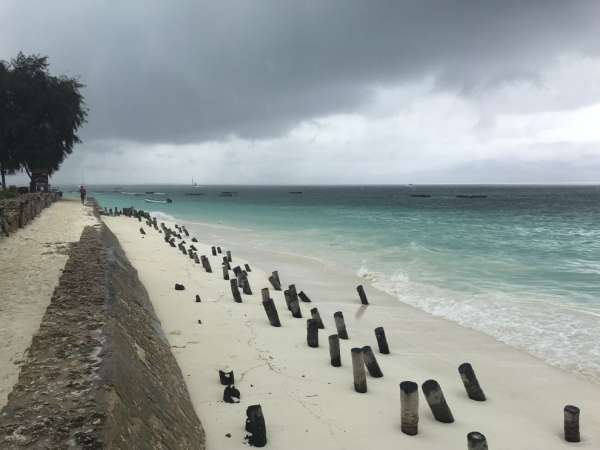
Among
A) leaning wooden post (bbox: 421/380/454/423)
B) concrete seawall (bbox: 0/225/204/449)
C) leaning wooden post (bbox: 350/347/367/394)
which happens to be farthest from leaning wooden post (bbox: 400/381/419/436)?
concrete seawall (bbox: 0/225/204/449)

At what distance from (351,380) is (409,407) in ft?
6.00

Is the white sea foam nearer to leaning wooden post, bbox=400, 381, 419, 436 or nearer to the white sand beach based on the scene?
the white sand beach

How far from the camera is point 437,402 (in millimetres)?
6113

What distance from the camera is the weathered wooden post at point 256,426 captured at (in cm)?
502

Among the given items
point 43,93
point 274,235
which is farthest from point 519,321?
point 43,93

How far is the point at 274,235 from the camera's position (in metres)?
34.0

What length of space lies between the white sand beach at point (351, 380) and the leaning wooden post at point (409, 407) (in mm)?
110

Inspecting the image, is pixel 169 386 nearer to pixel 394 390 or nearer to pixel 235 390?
pixel 235 390

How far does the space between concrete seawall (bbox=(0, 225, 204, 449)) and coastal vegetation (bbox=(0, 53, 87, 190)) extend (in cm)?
3886

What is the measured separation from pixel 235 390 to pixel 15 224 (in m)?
14.9

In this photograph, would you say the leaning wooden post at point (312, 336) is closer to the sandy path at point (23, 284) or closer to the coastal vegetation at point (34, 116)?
the sandy path at point (23, 284)

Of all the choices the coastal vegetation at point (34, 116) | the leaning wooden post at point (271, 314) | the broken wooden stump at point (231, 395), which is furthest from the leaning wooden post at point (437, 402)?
the coastal vegetation at point (34, 116)

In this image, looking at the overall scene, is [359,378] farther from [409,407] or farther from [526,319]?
[526,319]

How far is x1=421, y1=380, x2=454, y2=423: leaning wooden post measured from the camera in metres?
6.06
